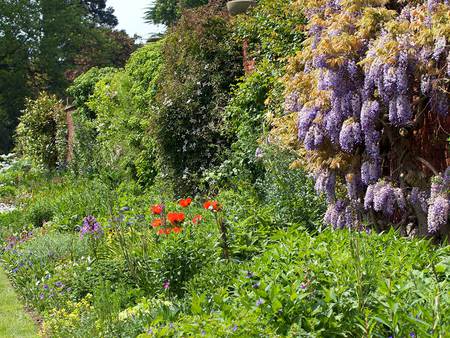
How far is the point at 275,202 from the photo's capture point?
6965mm

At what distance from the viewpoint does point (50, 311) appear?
6281 mm

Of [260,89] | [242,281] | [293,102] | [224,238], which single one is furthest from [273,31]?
[242,281]

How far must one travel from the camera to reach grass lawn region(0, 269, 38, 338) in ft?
20.2

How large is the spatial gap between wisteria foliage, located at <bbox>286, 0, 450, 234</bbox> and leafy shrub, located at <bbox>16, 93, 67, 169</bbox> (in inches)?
493

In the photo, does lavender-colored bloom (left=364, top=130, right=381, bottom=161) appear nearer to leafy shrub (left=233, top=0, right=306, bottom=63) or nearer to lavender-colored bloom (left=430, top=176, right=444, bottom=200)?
lavender-colored bloom (left=430, top=176, right=444, bottom=200)

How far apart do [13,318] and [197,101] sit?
16.0ft

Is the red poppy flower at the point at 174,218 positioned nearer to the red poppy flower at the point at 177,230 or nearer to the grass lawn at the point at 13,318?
the red poppy flower at the point at 177,230

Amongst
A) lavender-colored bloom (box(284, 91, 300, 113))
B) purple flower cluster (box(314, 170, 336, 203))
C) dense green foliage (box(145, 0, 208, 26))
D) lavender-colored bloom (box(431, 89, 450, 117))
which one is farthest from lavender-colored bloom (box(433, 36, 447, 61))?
dense green foliage (box(145, 0, 208, 26))

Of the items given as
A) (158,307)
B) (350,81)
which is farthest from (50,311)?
(350,81)

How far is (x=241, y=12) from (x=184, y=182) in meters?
3.01

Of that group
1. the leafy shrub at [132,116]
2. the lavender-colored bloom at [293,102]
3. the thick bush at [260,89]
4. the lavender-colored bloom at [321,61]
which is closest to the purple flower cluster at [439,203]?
the lavender-colored bloom at [321,61]

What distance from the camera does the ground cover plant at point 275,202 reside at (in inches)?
145

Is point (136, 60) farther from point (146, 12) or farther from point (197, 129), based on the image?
point (146, 12)

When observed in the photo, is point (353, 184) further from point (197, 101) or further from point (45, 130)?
point (45, 130)
